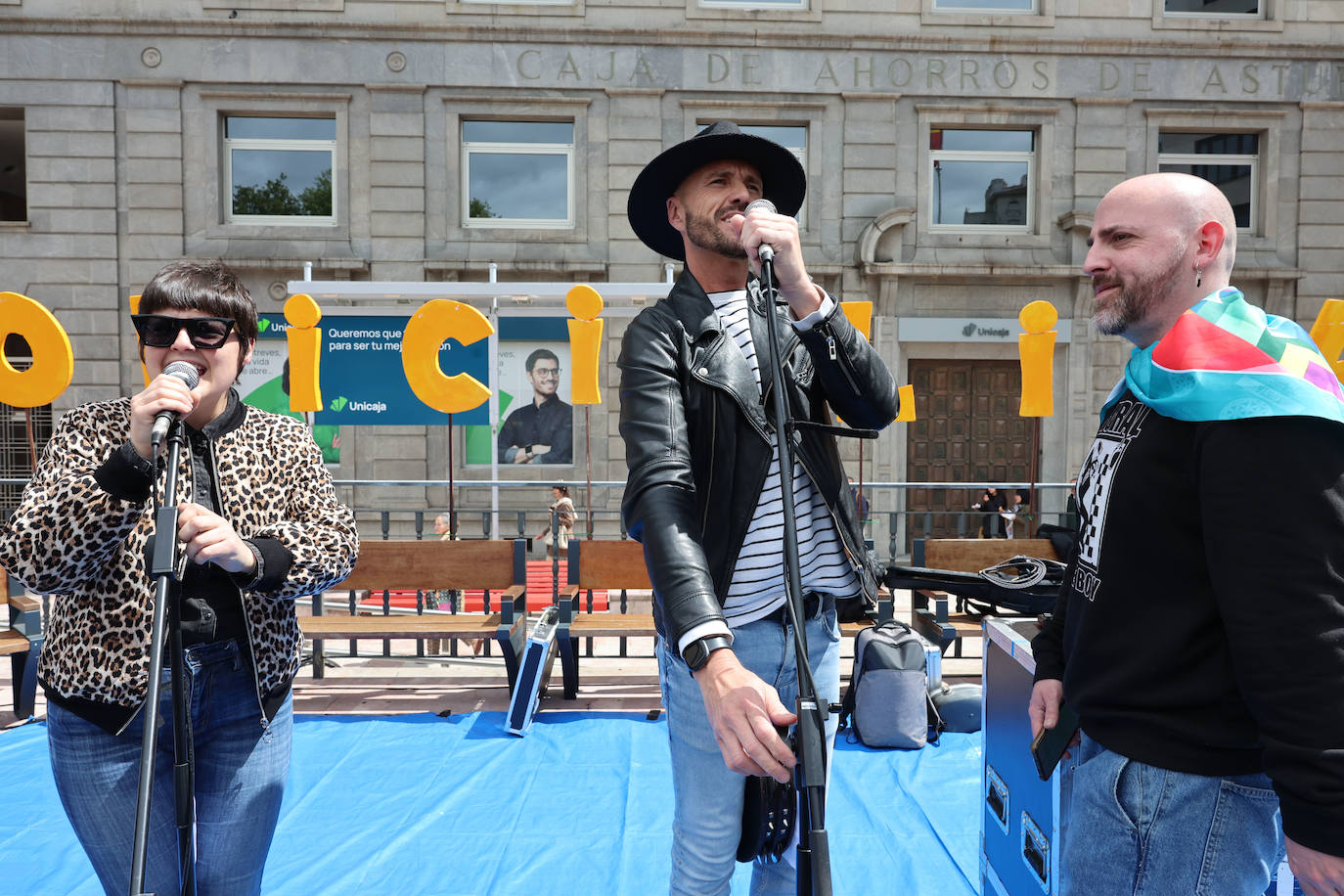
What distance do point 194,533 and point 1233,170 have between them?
16.7 meters

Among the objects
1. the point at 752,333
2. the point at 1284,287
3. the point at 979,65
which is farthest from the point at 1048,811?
the point at 1284,287

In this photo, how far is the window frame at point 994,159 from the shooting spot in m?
13.5

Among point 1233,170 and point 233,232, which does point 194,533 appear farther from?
point 1233,170

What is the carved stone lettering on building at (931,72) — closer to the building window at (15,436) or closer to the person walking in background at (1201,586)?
the building window at (15,436)

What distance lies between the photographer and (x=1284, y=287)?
13.4 metres

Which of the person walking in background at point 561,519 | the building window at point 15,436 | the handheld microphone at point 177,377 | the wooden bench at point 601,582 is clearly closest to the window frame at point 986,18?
the person walking in background at point 561,519

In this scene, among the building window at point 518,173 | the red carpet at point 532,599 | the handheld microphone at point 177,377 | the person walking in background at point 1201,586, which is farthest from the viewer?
the building window at point 518,173

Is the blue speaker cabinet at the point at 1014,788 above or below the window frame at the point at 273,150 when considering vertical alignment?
below

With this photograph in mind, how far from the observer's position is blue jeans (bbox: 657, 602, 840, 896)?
1818mm

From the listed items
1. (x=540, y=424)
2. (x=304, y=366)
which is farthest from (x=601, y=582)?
(x=540, y=424)

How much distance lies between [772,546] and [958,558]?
5346 millimetres

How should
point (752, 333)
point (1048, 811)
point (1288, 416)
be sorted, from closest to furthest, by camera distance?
point (1288, 416)
point (752, 333)
point (1048, 811)

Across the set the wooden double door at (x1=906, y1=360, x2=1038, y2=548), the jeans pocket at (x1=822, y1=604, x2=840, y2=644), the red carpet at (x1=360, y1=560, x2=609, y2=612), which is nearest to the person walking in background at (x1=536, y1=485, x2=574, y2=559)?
the red carpet at (x1=360, y1=560, x2=609, y2=612)

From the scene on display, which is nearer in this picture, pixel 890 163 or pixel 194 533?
pixel 194 533
